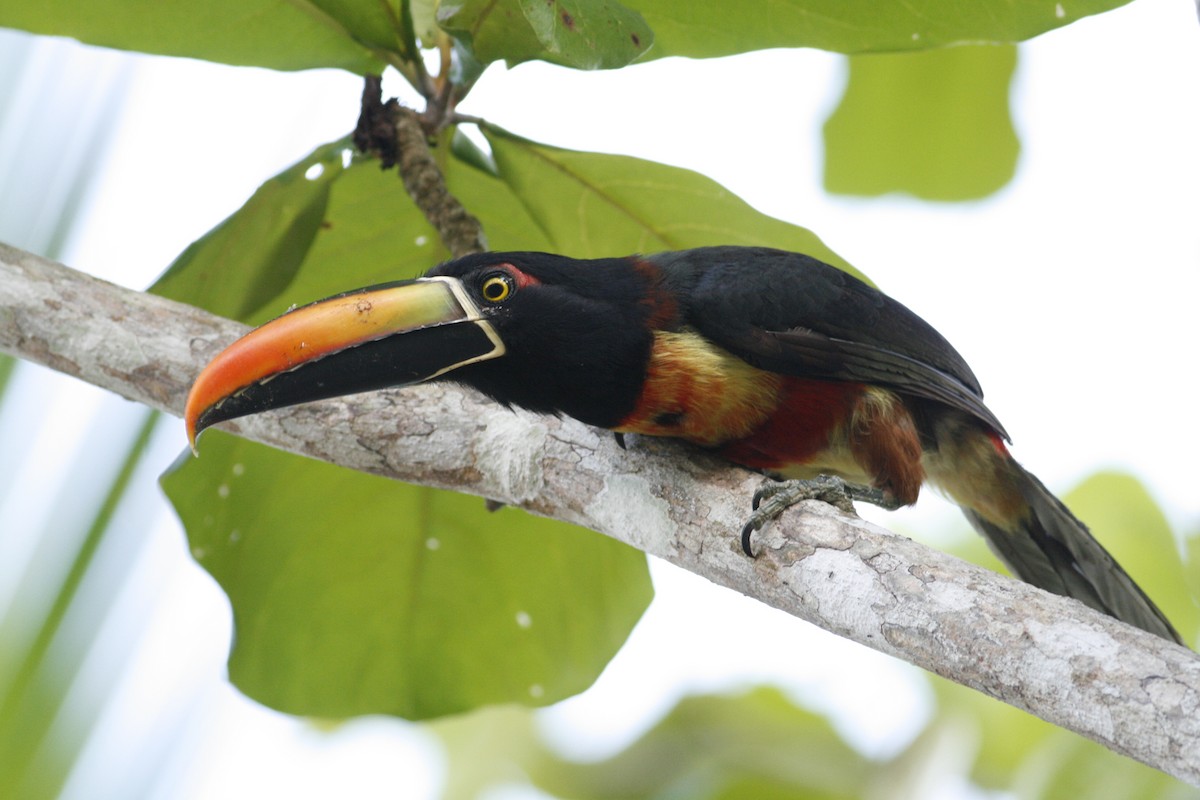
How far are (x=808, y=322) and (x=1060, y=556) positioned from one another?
0.92 m

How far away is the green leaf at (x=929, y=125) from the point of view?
3.25 m

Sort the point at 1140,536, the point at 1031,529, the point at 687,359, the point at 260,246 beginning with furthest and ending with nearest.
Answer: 1. the point at 1140,536
2. the point at 1031,529
3. the point at 260,246
4. the point at 687,359

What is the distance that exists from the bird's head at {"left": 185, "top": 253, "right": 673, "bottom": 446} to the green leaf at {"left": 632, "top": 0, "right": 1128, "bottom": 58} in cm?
54

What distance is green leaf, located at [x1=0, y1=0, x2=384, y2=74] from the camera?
252cm

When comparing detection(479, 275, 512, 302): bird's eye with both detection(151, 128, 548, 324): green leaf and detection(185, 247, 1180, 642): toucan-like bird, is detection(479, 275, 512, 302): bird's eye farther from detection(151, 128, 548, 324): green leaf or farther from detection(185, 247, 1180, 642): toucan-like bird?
detection(151, 128, 548, 324): green leaf

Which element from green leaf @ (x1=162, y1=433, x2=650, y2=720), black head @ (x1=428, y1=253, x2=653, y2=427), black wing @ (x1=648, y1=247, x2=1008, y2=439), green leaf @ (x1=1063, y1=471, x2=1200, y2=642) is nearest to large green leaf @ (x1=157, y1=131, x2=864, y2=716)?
green leaf @ (x1=162, y1=433, x2=650, y2=720)

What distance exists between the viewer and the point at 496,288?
2.33 meters

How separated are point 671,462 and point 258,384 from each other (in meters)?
0.82

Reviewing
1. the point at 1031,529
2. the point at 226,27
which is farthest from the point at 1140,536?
the point at 226,27

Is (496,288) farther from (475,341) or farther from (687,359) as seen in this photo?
(687,359)

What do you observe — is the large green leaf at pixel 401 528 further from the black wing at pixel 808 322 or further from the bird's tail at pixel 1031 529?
the bird's tail at pixel 1031 529

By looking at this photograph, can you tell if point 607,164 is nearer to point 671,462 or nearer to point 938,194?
point 671,462

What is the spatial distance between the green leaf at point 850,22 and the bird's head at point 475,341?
54cm

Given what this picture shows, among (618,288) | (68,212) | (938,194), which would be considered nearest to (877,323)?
(618,288)
